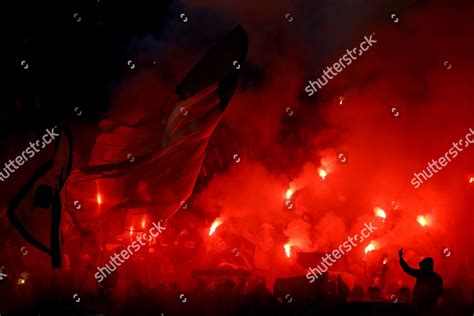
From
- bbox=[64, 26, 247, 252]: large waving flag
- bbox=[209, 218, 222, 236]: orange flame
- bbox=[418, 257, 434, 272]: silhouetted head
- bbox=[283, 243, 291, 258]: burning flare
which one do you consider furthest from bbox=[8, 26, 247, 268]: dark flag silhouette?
bbox=[418, 257, 434, 272]: silhouetted head

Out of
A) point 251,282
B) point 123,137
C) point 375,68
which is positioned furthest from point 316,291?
point 375,68

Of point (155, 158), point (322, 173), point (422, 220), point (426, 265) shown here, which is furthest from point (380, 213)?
point (155, 158)

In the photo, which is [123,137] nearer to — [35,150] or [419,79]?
[35,150]

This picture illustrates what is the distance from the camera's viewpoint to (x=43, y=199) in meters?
7.46

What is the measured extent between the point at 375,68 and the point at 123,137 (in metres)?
7.82

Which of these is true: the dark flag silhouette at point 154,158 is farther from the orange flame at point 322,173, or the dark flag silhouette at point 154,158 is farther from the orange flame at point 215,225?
the orange flame at point 322,173

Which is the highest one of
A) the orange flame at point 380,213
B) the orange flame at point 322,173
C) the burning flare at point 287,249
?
the burning flare at point 287,249

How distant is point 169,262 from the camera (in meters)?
11.2

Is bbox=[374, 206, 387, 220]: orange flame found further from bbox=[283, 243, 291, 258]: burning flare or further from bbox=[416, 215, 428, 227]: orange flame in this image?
bbox=[283, 243, 291, 258]: burning flare

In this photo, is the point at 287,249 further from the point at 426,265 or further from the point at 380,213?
the point at 426,265

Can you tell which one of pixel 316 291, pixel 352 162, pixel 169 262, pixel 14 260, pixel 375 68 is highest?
pixel 14 260

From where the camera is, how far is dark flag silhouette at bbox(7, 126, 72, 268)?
747 cm

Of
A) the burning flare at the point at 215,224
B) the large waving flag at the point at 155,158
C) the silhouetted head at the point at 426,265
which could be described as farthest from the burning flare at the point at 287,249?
the silhouetted head at the point at 426,265

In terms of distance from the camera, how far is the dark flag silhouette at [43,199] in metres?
7.47
